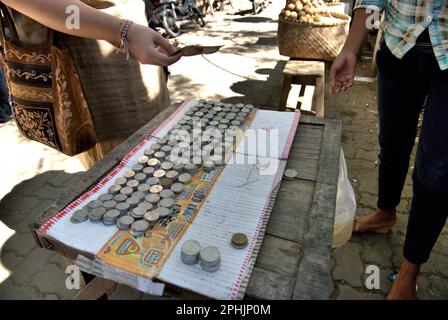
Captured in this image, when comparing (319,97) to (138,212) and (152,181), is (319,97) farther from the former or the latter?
(138,212)

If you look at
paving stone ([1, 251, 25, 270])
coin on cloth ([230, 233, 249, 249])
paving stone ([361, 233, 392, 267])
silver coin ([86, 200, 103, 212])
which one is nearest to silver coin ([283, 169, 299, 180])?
coin on cloth ([230, 233, 249, 249])

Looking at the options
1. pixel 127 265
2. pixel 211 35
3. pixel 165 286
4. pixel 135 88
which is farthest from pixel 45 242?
pixel 211 35

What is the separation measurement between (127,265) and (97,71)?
1.03 m

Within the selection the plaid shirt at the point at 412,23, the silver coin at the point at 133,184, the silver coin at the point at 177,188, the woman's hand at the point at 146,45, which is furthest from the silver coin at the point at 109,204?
the plaid shirt at the point at 412,23

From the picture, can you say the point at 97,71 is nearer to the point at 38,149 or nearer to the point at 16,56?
the point at 16,56

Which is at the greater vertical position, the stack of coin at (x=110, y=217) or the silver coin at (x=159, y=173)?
the silver coin at (x=159, y=173)

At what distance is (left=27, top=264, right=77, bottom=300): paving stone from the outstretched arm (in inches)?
58.6

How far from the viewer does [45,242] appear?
1014 mm

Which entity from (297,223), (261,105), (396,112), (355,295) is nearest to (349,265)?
(355,295)

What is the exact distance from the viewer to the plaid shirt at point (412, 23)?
4.06 feet

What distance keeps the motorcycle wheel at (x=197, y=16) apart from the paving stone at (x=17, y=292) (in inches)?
287

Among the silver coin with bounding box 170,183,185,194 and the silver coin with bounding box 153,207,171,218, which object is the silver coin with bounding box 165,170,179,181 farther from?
the silver coin with bounding box 153,207,171,218

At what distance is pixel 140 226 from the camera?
3.27ft

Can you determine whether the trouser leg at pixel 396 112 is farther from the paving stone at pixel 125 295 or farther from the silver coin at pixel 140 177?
the paving stone at pixel 125 295
